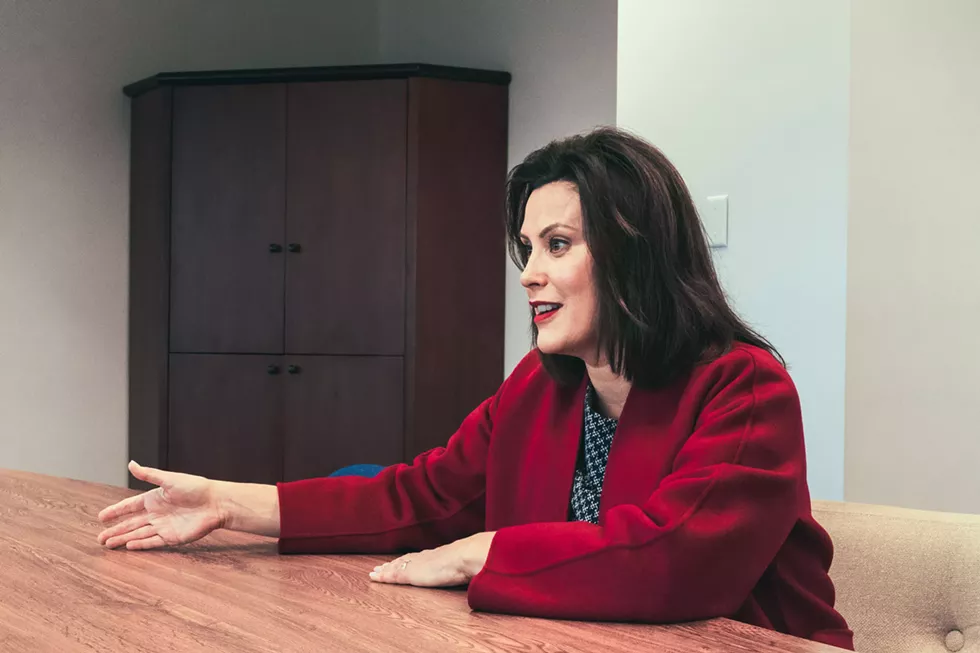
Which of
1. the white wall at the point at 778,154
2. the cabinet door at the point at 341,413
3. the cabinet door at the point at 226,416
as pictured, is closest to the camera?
the white wall at the point at 778,154

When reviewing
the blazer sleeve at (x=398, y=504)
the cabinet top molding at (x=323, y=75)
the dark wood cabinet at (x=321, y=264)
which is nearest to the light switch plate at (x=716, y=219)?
the blazer sleeve at (x=398, y=504)

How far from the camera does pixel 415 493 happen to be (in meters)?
1.41

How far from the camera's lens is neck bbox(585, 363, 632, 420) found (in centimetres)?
130

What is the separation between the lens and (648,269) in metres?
1.23

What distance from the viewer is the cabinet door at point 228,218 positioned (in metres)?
4.10

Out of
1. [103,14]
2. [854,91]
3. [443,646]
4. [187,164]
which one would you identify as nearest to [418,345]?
[187,164]

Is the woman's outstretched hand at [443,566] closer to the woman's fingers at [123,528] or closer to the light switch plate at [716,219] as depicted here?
the woman's fingers at [123,528]

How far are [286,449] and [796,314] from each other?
2.65m

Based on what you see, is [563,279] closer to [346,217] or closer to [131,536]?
[131,536]

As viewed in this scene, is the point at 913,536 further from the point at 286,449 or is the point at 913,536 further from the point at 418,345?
Result: the point at 286,449

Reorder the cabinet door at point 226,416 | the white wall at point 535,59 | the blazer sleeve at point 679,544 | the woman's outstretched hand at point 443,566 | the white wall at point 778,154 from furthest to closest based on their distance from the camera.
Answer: the cabinet door at point 226,416, the white wall at point 535,59, the white wall at point 778,154, the woman's outstretched hand at point 443,566, the blazer sleeve at point 679,544

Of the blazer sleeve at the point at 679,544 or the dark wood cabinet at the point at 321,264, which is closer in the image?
the blazer sleeve at the point at 679,544

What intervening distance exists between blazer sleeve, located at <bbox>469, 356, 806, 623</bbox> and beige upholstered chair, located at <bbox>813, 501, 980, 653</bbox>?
274 mm

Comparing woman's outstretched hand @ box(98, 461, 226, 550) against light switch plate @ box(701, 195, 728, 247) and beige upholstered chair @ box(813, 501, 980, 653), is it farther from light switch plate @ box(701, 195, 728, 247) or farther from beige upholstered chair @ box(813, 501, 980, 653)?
light switch plate @ box(701, 195, 728, 247)
